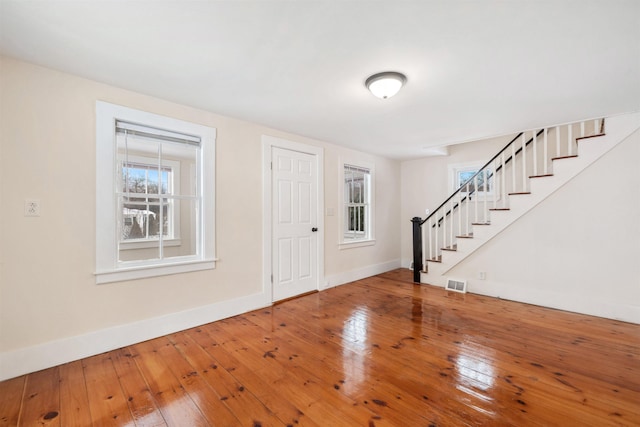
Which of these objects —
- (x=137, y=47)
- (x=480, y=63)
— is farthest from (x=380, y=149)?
(x=137, y=47)

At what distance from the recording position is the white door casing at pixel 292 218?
3.71 m

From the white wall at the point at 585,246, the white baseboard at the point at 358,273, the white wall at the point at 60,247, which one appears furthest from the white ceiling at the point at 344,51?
the white baseboard at the point at 358,273

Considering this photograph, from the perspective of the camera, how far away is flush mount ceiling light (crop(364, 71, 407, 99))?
7.42 feet

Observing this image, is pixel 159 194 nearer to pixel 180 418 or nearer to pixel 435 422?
pixel 180 418

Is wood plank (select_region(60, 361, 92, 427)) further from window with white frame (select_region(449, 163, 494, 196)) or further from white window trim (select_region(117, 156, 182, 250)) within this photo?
window with white frame (select_region(449, 163, 494, 196))

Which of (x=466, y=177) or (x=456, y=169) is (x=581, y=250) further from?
(x=456, y=169)

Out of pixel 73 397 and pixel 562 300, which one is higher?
pixel 562 300

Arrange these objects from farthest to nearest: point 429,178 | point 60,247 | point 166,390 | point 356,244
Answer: point 429,178 → point 356,244 → point 60,247 → point 166,390

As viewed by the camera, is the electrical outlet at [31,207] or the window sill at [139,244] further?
the window sill at [139,244]

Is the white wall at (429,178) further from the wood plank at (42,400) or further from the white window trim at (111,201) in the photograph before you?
the wood plank at (42,400)

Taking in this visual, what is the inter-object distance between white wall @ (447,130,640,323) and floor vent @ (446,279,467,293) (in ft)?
1.41

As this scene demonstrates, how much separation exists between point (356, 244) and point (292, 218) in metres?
1.60

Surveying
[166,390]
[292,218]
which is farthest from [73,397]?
[292,218]

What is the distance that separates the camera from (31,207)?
2.15 m
